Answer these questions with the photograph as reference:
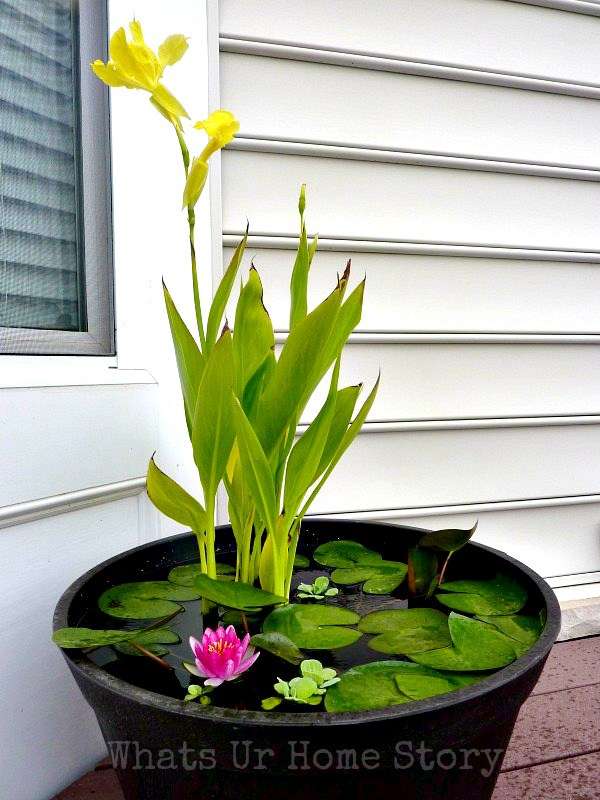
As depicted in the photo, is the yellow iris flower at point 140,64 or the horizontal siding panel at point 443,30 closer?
the yellow iris flower at point 140,64

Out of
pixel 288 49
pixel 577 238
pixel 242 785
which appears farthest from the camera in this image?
pixel 577 238

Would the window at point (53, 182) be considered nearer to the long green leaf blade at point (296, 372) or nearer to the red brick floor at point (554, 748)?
the long green leaf blade at point (296, 372)

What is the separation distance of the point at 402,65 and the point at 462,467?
84 centimetres

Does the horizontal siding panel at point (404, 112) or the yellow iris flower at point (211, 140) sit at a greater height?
the horizontal siding panel at point (404, 112)

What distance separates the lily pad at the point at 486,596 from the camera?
0.74 meters

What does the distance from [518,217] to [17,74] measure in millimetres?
1009

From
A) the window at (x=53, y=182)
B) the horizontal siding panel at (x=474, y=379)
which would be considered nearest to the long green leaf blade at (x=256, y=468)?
the window at (x=53, y=182)

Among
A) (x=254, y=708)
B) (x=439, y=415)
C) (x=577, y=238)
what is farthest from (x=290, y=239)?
(x=254, y=708)

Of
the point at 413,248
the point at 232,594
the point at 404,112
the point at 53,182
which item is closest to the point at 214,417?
the point at 232,594

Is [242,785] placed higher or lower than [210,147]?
lower

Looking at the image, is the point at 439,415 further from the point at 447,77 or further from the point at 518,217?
the point at 447,77

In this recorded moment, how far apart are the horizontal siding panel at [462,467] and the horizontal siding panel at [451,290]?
0.24 meters

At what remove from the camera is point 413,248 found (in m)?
1.27

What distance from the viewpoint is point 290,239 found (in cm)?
120
